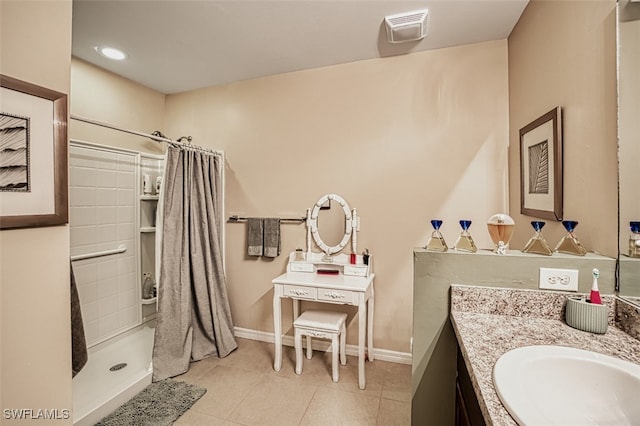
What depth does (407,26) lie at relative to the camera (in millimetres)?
1919

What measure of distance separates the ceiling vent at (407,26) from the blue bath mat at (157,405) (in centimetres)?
275

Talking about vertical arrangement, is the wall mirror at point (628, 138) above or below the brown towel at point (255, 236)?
above

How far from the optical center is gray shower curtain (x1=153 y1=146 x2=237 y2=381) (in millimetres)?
2191

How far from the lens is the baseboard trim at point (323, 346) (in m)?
2.38

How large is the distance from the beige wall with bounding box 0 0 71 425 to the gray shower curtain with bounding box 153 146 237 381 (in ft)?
3.03

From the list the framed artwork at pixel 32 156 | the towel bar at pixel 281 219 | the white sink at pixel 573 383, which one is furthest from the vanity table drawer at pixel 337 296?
the framed artwork at pixel 32 156

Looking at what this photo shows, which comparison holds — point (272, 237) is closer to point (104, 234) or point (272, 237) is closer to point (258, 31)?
point (104, 234)

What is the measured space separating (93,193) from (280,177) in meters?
1.53

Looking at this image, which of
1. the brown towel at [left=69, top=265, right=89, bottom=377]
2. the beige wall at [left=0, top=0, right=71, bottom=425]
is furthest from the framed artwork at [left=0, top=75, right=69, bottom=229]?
the brown towel at [left=69, top=265, right=89, bottom=377]

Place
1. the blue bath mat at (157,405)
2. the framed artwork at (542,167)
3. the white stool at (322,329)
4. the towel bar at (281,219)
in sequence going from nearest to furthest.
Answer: the framed artwork at (542,167), the blue bath mat at (157,405), the white stool at (322,329), the towel bar at (281,219)

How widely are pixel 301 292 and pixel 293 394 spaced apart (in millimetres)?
670

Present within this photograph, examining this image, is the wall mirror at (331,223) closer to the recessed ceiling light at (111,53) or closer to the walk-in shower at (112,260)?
the walk-in shower at (112,260)

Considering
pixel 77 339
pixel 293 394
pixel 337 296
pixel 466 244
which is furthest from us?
pixel 337 296

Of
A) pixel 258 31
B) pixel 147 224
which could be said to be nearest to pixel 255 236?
pixel 147 224
